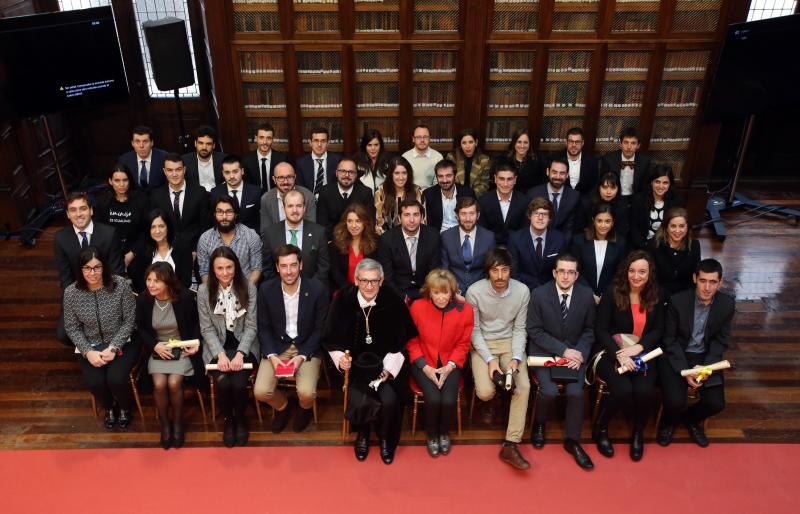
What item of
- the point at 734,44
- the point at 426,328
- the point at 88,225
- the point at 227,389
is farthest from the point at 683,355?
the point at 88,225

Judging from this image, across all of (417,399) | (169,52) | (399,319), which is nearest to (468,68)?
(169,52)

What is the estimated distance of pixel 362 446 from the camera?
4.50 meters

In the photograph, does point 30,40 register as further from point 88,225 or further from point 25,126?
point 88,225

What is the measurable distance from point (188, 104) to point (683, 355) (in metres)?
6.07

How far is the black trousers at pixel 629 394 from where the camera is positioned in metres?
4.51

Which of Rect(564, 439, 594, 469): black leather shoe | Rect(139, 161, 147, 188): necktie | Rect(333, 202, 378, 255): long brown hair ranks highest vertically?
Rect(139, 161, 147, 188): necktie

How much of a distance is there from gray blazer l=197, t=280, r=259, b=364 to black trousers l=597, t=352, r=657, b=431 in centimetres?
243

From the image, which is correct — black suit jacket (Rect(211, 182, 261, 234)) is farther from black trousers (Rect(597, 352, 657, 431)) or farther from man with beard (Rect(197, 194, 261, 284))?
black trousers (Rect(597, 352, 657, 431))

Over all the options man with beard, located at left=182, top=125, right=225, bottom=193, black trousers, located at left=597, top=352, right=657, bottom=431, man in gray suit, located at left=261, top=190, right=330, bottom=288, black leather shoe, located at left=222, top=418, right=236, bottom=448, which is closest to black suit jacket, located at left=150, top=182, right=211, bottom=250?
man with beard, located at left=182, top=125, right=225, bottom=193

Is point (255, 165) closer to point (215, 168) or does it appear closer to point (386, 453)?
point (215, 168)

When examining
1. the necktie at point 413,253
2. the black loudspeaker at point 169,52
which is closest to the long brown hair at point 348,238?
the necktie at point 413,253

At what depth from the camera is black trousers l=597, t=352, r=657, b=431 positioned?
4.51 meters

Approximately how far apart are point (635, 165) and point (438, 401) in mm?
3277

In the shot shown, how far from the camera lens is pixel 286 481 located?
4.31 m
